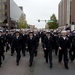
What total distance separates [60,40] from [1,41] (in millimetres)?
2934

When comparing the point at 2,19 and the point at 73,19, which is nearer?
the point at 2,19

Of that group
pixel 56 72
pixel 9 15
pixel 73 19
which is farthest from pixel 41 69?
pixel 73 19

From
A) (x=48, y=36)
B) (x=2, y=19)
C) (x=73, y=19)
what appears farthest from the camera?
(x=73, y=19)

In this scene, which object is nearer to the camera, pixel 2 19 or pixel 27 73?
pixel 27 73

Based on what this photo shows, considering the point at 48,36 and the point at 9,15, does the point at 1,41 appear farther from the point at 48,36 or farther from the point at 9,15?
the point at 9,15

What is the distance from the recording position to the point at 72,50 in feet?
48.6

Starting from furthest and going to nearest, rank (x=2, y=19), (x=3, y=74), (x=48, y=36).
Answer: (x=2, y=19) < (x=48, y=36) < (x=3, y=74)

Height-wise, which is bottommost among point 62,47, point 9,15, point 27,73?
point 27,73

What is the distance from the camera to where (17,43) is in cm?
1403

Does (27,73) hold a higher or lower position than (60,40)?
lower

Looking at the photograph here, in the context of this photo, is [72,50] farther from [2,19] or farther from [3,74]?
[2,19]

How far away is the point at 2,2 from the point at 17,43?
89545mm

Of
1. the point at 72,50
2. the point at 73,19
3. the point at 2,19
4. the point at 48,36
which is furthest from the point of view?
the point at 73,19

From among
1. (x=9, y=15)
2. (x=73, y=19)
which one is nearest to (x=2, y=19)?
(x=9, y=15)
